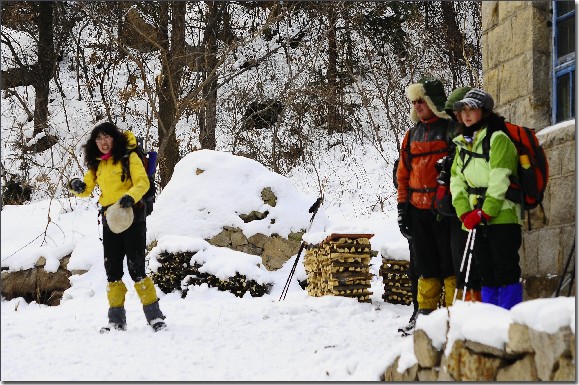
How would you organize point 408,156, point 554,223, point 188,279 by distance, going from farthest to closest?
1. point 188,279
2. point 408,156
3. point 554,223

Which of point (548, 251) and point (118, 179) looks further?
point (118, 179)

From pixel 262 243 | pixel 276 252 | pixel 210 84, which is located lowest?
pixel 276 252

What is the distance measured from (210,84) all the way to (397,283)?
853 cm

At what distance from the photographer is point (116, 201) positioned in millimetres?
5383

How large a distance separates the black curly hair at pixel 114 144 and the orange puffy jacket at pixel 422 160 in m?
2.18

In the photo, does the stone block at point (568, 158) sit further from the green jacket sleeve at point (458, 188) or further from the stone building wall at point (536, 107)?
the green jacket sleeve at point (458, 188)

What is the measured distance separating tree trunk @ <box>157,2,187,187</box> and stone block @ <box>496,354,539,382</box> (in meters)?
10.4

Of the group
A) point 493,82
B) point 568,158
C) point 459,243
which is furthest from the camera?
point 493,82

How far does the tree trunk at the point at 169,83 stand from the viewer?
1286 cm

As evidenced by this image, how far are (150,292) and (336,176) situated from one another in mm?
8887

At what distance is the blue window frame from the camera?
4.93 m


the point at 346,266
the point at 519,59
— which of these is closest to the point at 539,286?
the point at 519,59

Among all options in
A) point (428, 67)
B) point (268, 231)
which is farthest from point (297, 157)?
point (268, 231)

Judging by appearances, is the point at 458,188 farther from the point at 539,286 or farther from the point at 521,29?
the point at 521,29
